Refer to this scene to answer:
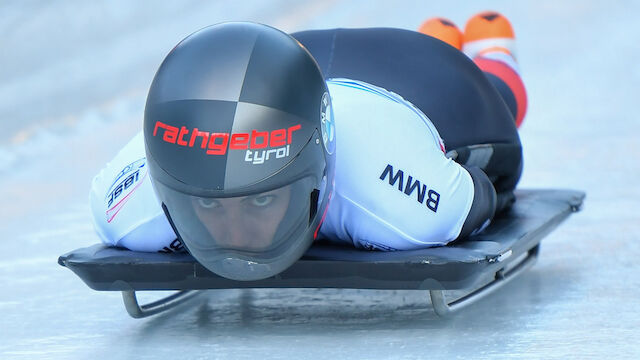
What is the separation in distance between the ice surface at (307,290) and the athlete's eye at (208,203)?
47 cm

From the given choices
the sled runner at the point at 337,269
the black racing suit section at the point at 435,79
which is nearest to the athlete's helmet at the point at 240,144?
the sled runner at the point at 337,269

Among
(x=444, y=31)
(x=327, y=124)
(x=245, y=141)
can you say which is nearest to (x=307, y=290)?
(x=327, y=124)

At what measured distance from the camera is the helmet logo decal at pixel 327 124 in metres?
2.24

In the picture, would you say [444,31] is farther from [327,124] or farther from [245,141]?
[245,141]

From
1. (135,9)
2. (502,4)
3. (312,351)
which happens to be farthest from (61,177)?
(502,4)

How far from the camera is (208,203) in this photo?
7.01 feet

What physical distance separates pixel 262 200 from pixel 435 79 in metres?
1.09

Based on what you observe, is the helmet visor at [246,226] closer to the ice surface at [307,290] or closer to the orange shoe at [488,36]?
the ice surface at [307,290]

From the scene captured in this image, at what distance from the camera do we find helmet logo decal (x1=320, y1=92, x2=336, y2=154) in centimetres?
224

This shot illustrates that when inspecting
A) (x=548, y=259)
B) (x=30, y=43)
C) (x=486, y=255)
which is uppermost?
(x=30, y=43)

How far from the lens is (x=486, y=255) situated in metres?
2.50

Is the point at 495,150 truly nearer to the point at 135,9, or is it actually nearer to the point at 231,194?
the point at 231,194

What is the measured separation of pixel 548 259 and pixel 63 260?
1.84 metres

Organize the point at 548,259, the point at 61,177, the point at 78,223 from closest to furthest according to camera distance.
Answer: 1. the point at 548,259
2. the point at 78,223
3. the point at 61,177
